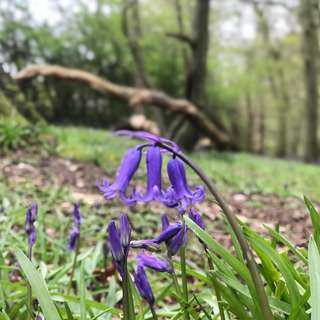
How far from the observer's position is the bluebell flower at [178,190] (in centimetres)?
133

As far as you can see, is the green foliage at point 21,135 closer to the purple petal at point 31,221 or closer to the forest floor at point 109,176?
the forest floor at point 109,176

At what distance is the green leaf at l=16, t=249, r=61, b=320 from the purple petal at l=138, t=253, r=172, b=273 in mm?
256

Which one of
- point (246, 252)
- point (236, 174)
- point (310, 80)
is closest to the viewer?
point (246, 252)

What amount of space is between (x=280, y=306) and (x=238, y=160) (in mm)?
8750

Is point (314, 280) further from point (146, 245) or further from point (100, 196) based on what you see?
point (100, 196)

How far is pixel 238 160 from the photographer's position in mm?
10164

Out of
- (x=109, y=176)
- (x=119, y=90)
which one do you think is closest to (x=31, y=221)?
(x=109, y=176)

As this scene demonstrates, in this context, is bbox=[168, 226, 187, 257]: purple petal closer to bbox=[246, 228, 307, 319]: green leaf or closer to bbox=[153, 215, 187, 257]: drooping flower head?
bbox=[153, 215, 187, 257]: drooping flower head

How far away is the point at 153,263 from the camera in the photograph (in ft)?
4.51

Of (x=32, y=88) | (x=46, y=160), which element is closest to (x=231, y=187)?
(x=46, y=160)

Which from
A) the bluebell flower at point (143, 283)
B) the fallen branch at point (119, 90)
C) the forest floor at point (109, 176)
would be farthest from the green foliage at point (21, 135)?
the bluebell flower at point (143, 283)

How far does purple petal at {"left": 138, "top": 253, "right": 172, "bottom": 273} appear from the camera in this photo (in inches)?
53.9

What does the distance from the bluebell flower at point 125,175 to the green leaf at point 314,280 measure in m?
0.48

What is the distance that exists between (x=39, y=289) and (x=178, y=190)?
1.46 ft
